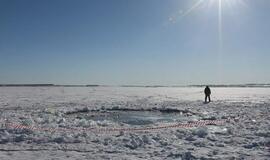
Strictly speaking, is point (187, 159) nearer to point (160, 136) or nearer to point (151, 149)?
point (151, 149)

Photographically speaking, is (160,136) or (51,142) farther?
(160,136)

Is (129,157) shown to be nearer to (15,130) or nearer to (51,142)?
(51,142)

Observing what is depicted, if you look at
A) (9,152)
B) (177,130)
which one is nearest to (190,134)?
(177,130)

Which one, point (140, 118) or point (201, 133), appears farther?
point (140, 118)

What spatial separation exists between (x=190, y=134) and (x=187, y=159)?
3.20 metres

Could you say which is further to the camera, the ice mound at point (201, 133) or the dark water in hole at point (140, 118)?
the dark water in hole at point (140, 118)

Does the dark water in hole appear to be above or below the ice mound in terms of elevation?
below

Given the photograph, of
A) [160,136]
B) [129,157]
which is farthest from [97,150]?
[160,136]

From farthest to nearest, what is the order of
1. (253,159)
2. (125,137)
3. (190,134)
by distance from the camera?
(190,134), (125,137), (253,159)

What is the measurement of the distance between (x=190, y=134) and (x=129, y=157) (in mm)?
3506

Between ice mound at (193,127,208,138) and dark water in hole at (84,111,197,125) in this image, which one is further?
dark water in hole at (84,111,197,125)

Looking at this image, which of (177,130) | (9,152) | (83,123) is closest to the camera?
(9,152)

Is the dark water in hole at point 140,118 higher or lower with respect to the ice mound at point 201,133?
lower

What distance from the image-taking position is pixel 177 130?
1145cm
